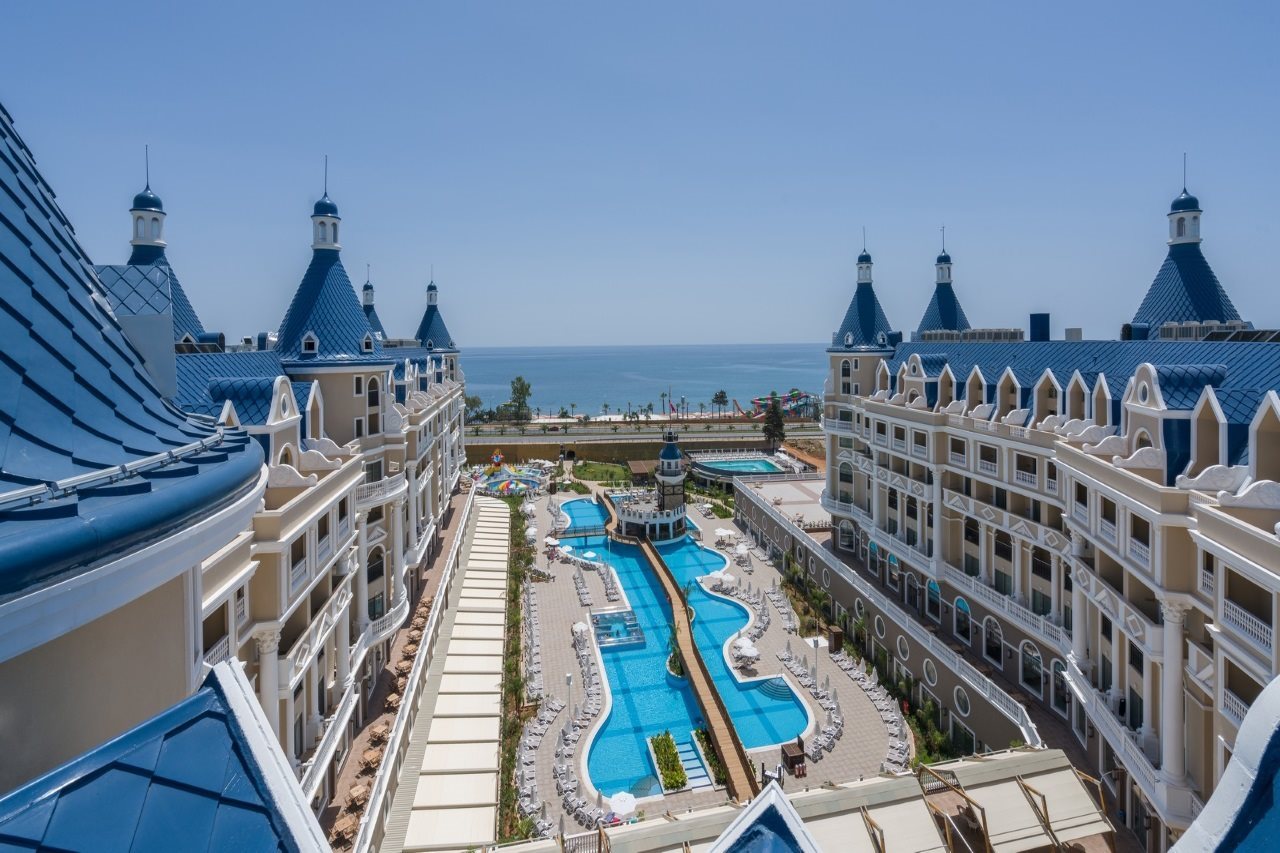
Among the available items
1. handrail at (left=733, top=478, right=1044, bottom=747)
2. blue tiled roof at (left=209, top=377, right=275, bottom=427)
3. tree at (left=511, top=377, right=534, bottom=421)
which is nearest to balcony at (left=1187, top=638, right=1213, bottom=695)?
handrail at (left=733, top=478, right=1044, bottom=747)

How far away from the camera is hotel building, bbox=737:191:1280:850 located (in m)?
15.2

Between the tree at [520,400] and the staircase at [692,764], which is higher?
the tree at [520,400]

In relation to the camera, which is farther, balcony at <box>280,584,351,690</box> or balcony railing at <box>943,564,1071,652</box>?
balcony railing at <box>943,564,1071,652</box>

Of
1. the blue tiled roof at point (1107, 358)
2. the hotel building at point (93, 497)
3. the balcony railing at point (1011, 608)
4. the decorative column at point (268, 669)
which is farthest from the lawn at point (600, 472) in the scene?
the hotel building at point (93, 497)

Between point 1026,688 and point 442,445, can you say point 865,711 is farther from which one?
point 442,445

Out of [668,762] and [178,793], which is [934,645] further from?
[178,793]

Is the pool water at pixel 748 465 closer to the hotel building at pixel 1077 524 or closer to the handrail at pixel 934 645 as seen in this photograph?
the handrail at pixel 934 645

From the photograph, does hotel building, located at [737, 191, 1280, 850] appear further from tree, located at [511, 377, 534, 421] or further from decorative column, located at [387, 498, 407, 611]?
tree, located at [511, 377, 534, 421]

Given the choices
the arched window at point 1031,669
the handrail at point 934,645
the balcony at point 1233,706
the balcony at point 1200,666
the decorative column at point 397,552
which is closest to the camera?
the balcony at point 1233,706

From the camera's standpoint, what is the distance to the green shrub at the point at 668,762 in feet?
70.4

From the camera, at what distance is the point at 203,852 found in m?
3.14

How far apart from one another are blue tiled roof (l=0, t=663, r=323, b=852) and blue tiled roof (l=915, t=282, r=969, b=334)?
128 feet

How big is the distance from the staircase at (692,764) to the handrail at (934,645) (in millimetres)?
9044

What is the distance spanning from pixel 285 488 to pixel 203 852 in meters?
15.4
